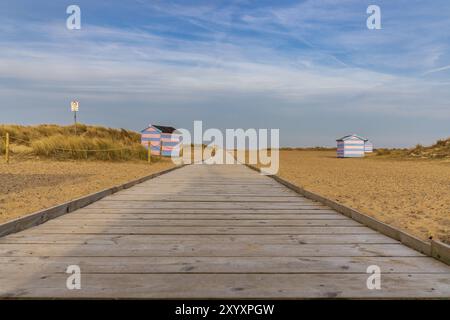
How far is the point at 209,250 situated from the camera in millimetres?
3252

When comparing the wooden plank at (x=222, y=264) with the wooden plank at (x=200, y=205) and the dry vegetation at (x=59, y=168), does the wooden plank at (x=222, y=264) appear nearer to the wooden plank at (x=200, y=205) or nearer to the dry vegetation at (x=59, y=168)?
the dry vegetation at (x=59, y=168)

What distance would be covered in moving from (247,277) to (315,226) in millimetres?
2006

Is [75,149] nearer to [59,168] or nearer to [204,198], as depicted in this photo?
[59,168]

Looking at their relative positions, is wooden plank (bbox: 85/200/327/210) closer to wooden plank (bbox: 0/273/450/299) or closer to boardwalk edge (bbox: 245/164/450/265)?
boardwalk edge (bbox: 245/164/450/265)

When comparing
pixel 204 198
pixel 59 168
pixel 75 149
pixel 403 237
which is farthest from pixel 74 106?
pixel 403 237

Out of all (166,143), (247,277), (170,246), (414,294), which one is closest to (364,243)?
(414,294)

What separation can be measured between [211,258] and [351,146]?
36104 millimetres

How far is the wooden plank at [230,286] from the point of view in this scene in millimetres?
2250

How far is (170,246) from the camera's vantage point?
337cm

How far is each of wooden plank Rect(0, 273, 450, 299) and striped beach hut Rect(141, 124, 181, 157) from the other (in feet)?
79.3

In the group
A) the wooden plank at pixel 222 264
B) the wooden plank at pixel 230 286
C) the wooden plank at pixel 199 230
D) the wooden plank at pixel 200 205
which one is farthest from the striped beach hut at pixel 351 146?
the wooden plank at pixel 230 286

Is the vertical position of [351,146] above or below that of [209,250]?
above

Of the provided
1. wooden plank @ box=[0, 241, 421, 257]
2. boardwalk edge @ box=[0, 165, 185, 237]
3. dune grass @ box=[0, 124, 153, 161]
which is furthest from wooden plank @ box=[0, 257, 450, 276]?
dune grass @ box=[0, 124, 153, 161]
